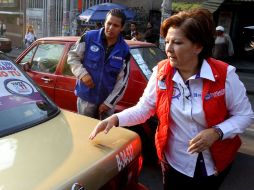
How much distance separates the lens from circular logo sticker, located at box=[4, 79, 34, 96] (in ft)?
8.34

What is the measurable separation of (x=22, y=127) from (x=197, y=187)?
1.15 metres

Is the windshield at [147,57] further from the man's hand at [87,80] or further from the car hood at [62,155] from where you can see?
the car hood at [62,155]

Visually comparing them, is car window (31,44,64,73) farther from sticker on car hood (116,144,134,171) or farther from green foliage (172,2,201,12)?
green foliage (172,2,201,12)

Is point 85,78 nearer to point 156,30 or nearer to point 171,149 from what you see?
point 171,149

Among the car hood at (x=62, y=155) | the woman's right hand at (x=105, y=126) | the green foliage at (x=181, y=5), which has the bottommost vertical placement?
the car hood at (x=62, y=155)

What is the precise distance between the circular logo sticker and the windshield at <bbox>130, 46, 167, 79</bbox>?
193 centimetres

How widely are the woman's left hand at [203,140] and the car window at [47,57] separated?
3.41m

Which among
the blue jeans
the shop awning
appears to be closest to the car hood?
the blue jeans

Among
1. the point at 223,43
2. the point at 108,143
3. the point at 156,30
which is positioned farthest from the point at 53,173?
the point at 156,30

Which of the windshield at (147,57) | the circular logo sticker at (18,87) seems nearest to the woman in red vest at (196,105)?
the circular logo sticker at (18,87)

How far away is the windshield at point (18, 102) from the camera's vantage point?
2.32 m

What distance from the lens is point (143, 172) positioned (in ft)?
14.0

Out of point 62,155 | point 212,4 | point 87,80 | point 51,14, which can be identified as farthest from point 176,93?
point 51,14

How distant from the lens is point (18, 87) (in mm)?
2627
